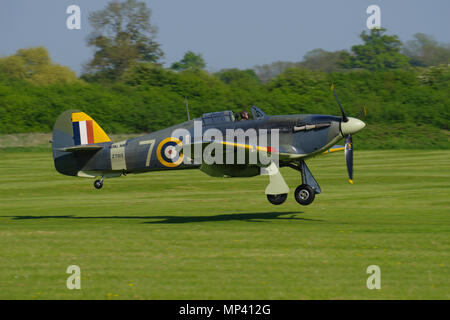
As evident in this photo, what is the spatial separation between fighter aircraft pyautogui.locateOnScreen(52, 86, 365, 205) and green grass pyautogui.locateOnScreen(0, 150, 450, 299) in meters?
1.42

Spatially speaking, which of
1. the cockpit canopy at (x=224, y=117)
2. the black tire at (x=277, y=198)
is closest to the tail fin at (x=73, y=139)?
the cockpit canopy at (x=224, y=117)

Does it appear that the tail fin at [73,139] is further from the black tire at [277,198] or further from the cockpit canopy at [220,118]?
the black tire at [277,198]

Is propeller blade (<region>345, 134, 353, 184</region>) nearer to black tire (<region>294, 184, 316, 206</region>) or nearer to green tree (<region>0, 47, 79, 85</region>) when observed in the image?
black tire (<region>294, 184, 316, 206</region>)

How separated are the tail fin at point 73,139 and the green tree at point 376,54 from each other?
7955cm

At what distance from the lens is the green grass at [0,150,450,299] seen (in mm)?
9945

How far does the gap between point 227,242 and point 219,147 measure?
358 centimetres

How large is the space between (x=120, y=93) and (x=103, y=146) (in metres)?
48.9

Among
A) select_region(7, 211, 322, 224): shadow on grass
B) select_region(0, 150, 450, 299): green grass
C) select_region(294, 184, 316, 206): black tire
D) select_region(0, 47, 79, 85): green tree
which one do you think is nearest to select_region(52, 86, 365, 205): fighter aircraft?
select_region(294, 184, 316, 206): black tire

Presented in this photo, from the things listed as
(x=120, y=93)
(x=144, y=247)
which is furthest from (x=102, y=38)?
(x=144, y=247)

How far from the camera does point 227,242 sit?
13898 millimetres

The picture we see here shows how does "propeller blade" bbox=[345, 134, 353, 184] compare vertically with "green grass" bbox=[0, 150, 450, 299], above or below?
above

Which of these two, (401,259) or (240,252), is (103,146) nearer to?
(240,252)

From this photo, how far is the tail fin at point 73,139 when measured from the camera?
779 inches

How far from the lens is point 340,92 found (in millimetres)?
63781
